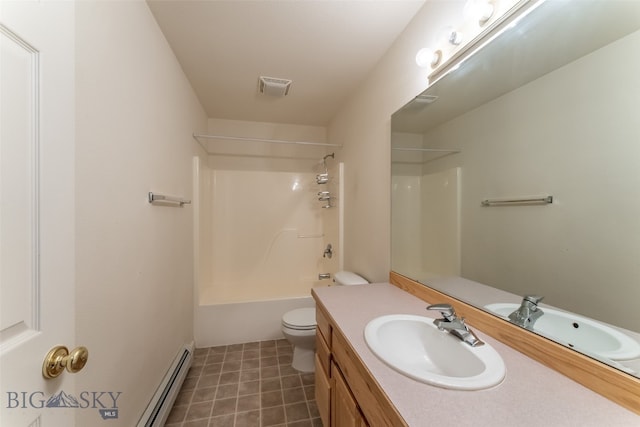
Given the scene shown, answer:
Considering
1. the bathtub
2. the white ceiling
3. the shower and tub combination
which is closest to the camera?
the white ceiling

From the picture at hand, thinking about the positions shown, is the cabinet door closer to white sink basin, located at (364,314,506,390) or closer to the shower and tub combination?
white sink basin, located at (364,314,506,390)

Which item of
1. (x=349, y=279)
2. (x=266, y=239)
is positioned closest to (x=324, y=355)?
(x=349, y=279)

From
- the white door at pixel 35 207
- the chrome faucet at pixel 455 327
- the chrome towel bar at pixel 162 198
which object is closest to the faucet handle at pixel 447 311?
the chrome faucet at pixel 455 327

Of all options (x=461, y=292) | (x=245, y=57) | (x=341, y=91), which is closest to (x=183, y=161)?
(x=245, y=57)

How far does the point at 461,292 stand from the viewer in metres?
1.07

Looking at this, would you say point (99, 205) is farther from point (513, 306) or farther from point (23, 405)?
point (513, 306)

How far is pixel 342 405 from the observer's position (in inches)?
38.3

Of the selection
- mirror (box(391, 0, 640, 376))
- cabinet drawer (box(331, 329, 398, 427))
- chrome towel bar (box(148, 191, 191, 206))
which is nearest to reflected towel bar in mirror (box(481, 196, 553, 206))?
mirror (box(391, 0, 640, 376))

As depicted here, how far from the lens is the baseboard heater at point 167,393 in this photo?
4.03ft

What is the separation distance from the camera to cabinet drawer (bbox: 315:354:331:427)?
3.78 ft

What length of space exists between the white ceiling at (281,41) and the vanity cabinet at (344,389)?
64.6 inches

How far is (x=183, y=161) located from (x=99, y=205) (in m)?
1.09

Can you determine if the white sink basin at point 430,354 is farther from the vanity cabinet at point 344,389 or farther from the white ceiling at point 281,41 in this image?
the white ceiling at point 281,41

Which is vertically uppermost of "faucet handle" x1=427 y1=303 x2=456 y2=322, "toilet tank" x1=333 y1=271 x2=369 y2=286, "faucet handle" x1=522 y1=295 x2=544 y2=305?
"faucet handle" x1=522 y1=295 x2=544 y2=305
